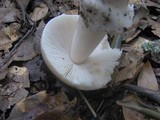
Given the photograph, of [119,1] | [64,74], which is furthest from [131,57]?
[119,1]

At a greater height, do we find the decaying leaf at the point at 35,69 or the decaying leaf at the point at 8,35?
the decaying leaf at the point at 8,35

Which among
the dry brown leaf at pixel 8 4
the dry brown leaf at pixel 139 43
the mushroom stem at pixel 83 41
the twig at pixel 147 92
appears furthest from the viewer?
the dry brown leaf at pixel 8 4

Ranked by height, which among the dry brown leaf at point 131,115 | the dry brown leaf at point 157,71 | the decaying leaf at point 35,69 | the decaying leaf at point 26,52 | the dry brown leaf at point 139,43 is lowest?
the dry brown leaf at point 131,115

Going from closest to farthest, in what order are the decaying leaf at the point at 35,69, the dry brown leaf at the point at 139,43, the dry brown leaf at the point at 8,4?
the decaying leaf at the point at 35,69
the dry brown leaf at the point at 139,43
the dry brown leaf at the point at 8,4

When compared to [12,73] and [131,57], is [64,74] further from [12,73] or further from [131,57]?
[131,57]

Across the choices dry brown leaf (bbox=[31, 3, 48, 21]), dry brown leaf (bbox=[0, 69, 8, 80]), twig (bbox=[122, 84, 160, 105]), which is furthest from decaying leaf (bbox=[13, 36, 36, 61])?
twig (bbox=[122, 84, 160, 105])

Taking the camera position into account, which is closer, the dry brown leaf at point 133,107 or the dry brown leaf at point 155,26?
the dry brown leaf at point 133,107

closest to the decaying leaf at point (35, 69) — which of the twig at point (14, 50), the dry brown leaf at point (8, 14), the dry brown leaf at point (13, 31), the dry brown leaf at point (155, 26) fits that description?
the twig at point (14, 50)

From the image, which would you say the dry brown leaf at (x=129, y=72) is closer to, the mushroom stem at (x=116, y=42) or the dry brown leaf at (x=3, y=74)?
the mushroom stem at (x=116, y=42)
